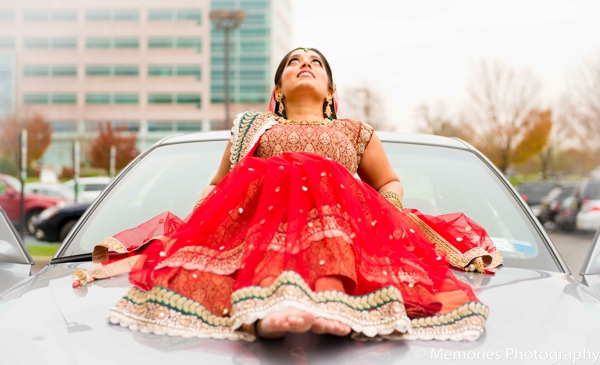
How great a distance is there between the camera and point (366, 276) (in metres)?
1.54

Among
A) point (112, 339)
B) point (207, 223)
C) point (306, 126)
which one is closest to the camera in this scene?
point (112, 339)

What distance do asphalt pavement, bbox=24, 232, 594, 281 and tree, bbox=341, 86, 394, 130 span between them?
29390 millimetres

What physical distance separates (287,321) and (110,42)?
73.3 meters

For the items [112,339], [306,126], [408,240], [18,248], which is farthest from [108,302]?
[306,126]

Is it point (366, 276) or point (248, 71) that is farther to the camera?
point (248, 71)

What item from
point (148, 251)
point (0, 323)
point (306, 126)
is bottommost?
point (0, 323)

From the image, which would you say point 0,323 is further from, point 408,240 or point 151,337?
point 408,240

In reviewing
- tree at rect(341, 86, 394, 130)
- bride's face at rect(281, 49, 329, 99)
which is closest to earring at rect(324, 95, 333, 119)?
bride's face at rect(281, 49, 329, 99)

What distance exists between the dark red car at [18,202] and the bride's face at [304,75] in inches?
571

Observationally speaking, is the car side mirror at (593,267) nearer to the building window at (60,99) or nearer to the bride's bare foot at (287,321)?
the bride's bare foot at (287,321)

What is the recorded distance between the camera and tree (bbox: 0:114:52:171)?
31047 millimetres

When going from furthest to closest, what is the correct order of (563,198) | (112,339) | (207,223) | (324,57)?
(563,198)
(324,57)
(207,223)
(112,339)

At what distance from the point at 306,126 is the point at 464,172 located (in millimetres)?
751

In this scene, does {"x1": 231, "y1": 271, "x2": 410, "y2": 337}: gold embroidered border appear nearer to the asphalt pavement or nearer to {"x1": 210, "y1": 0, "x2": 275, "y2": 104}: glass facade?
the asphalt pavement
